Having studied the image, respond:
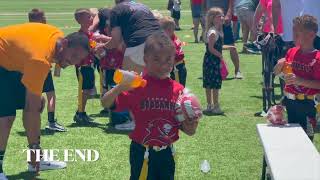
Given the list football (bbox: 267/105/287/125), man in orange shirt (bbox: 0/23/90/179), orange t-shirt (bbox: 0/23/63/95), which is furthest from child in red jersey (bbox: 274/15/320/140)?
orange t-shirt (bbox: 0/23/63/95)

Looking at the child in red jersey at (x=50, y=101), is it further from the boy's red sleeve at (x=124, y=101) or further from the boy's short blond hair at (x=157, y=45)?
the boy's short blond hair at (x=157, y=45)

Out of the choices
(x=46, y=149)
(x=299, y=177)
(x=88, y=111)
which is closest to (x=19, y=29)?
(x=46, y=149)

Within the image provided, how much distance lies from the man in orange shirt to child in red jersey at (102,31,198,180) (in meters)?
1.35

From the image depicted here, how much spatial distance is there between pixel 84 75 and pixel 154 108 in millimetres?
5323

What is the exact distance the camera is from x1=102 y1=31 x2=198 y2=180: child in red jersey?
5.46 meters

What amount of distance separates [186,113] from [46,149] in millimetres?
3755

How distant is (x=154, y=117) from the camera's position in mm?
5535

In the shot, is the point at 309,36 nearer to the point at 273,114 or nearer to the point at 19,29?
the point at 273,114

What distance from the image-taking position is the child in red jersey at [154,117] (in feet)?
17.9

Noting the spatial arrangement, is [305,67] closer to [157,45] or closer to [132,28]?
[157,45]

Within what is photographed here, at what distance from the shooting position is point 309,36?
7375 millimetres

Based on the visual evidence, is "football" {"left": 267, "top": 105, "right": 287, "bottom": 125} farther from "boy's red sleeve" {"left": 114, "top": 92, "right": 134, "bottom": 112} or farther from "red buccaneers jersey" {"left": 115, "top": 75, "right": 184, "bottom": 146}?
"boy's red sleeve" {"left": 114, "top": 92, "right": 134, "bottom": 112}

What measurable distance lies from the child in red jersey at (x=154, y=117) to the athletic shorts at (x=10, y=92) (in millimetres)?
2157

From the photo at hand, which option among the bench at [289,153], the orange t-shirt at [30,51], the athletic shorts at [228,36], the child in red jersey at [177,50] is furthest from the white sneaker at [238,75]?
the orange t-shirt at [30,51]
